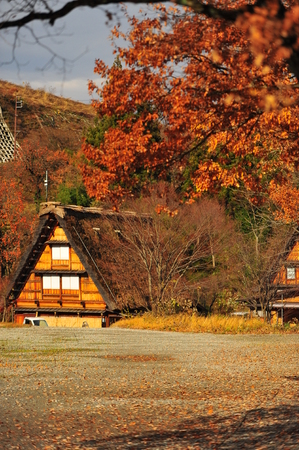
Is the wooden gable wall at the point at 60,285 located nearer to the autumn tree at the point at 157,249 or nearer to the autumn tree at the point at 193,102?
the autumn tree at the point at 157,249

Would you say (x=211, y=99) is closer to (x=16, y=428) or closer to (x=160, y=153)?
(x=160, y=153)

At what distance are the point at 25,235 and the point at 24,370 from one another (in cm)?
3192

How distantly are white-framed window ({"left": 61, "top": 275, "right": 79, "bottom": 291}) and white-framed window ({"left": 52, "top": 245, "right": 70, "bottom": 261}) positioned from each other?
3.86ft

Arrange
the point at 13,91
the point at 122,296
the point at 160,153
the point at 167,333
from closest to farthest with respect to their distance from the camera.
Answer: the point at 160,153, the point at 167,333, the point at 122,296, the point at 13,91

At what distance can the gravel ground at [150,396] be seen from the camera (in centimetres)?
862

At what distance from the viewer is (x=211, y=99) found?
32.4 ft

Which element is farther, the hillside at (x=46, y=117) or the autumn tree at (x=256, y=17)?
the hillside at (x=46, y=117)

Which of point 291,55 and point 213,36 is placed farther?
point 213,36

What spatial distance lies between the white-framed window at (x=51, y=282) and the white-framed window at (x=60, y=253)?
54.4 inches

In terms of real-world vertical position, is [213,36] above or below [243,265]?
above

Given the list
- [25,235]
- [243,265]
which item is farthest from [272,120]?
[25,235]

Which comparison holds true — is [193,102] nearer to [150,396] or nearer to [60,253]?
[150,396]

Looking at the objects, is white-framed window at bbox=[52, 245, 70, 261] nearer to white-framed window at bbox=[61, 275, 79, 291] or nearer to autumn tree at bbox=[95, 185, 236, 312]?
white-framed window at bbox=[61, 275, 79, 291]

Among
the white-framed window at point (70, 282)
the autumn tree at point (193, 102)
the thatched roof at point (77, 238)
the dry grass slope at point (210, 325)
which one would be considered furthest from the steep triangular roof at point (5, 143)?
the autumn tree at point (193, 102)
